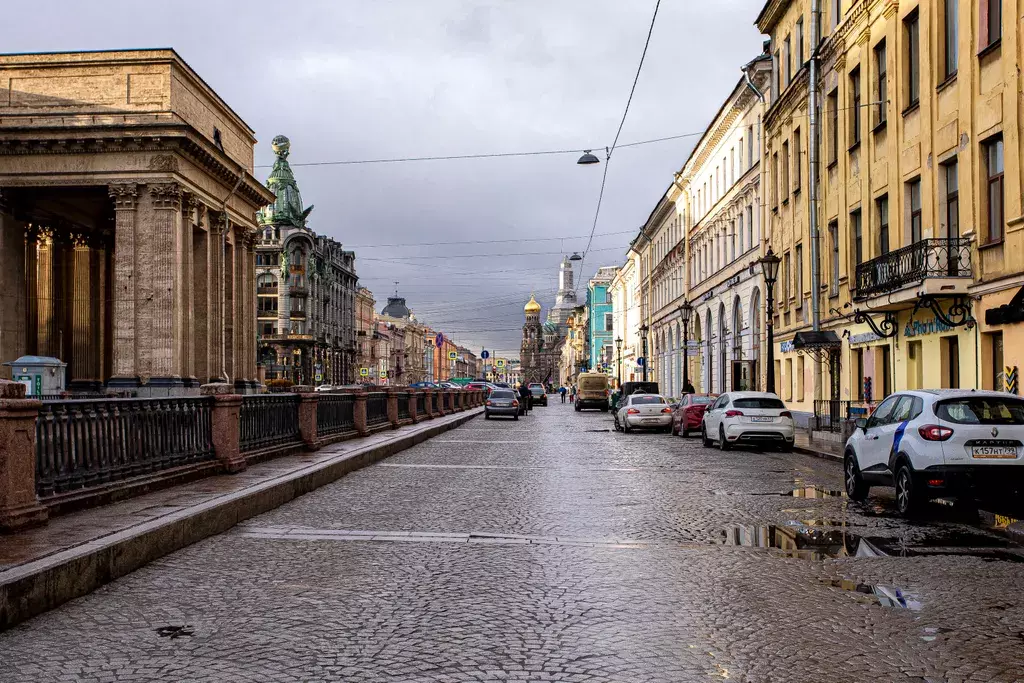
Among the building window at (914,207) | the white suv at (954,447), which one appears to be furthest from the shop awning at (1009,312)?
the white suv at (954,447)

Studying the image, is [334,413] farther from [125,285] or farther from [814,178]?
[125,285]

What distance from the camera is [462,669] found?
5102 mm

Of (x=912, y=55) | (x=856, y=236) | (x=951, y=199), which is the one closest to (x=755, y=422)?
(x=951, y=199)

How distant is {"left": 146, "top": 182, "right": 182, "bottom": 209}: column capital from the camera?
39438 mm

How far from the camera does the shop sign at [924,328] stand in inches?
857

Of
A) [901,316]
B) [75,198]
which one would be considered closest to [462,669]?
[901,316]

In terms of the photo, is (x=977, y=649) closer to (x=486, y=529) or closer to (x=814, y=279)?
(x=486, y=529)

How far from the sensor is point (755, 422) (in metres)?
23.6

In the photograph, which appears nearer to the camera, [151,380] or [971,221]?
[971,221]

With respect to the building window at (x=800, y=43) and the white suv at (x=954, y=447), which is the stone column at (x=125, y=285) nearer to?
the building window at (x=800, y=43)

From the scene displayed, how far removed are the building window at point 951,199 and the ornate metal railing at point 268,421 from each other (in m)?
13.8

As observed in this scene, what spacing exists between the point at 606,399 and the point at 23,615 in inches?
2315

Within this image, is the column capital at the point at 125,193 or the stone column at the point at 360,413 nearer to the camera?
the stone column at the point at 360,413

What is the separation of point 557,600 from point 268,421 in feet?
34.7
